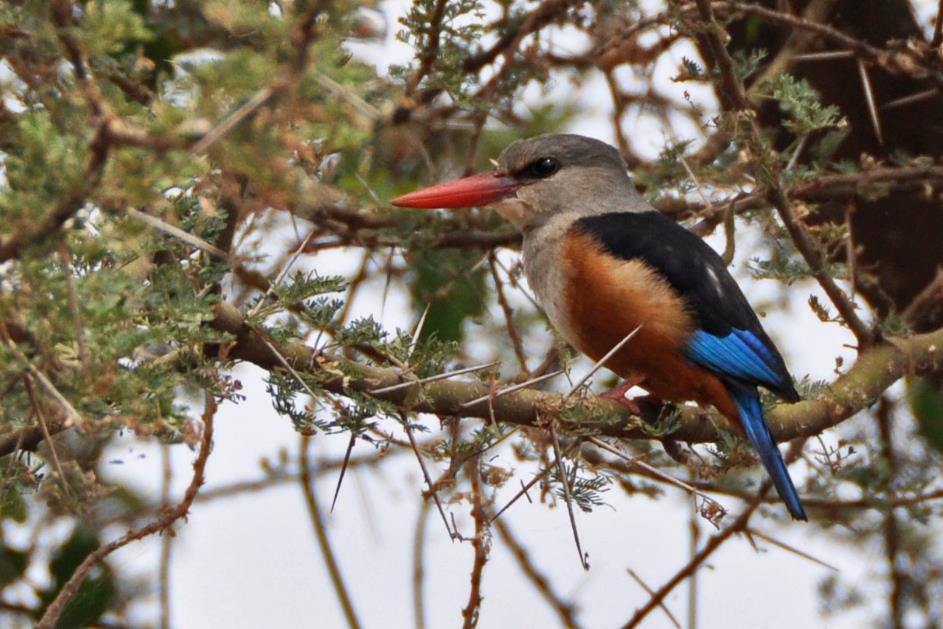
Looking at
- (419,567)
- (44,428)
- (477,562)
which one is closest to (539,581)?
(419,567)

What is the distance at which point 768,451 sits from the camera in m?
2.76

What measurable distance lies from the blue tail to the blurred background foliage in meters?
0.07

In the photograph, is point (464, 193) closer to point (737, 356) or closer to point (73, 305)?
point (737, 356)

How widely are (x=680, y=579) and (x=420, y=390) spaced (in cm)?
127

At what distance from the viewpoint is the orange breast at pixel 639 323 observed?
3.00m

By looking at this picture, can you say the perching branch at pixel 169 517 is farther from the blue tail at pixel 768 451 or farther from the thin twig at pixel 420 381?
the blue tail at pixel 768 451

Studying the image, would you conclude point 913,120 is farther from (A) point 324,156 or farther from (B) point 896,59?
(A) point 324,156

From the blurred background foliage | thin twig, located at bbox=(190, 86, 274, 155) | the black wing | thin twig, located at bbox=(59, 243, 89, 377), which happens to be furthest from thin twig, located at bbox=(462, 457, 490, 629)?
thin twig, located at bbox=(190, 86, 274, 155)

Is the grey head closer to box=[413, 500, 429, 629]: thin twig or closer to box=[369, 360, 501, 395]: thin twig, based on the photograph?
box=[413, 500, 429, 629]: thin twig

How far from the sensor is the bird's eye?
12.0 feet

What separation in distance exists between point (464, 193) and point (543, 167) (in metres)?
0.34

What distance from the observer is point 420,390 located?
7.09 feet

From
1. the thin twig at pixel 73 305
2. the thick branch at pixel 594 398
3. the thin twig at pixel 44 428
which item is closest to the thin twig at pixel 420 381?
the thick branch at pixel 594 398

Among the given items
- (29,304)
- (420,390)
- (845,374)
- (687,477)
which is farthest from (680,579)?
(29,304)
